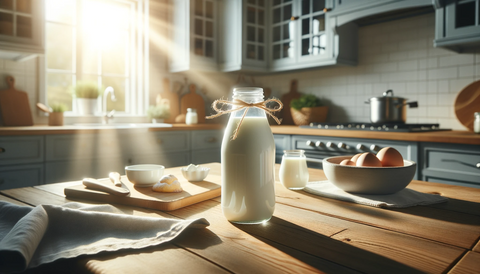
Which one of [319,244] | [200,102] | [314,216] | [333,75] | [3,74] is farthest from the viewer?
[200,102]

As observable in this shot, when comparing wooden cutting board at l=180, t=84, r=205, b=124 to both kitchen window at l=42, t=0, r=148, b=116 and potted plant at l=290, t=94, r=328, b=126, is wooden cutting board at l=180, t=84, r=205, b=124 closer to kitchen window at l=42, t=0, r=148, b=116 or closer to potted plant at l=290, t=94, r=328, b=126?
→ kitchen window at l=42, t=0, r=148, b=116

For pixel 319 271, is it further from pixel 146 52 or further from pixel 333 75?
pixel 146 52

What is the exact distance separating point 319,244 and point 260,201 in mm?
142

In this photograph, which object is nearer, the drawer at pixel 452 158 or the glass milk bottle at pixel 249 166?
the glass milk bottle at pixel 249 166

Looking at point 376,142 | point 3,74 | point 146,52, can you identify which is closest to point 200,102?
point 146,52

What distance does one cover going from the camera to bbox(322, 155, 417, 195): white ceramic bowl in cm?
87

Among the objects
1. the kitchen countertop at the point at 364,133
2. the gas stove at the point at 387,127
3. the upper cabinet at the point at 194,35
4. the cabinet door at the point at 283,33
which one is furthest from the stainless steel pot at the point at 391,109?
the upper cabinet at the point at 194,35

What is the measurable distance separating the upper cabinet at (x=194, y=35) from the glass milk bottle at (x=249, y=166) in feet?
9.70

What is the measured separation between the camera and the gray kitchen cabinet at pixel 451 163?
2021 mm

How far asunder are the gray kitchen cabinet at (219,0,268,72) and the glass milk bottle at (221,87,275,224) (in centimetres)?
298

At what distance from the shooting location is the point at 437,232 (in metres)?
0.66

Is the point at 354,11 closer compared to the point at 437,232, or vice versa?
the point at 437,232

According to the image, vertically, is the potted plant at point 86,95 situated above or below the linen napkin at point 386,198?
above

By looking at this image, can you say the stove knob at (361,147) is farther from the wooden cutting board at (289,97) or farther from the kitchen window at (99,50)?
the kitchen window at (99,50)
